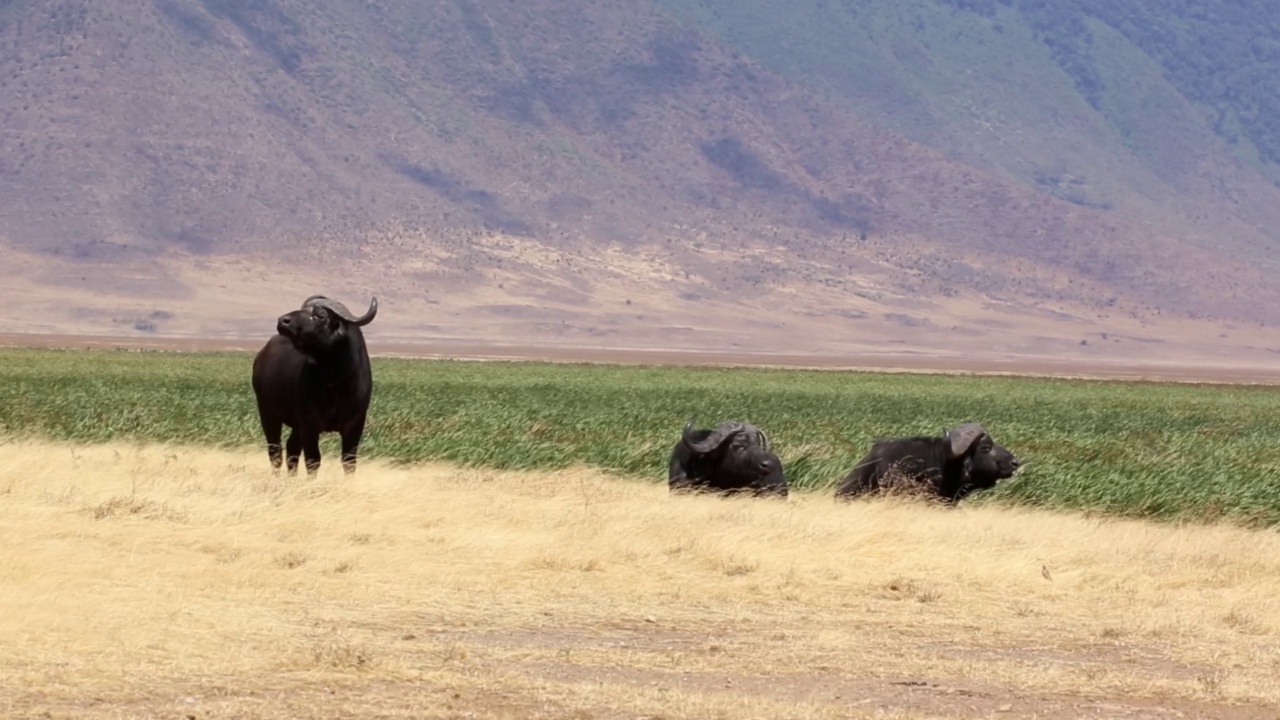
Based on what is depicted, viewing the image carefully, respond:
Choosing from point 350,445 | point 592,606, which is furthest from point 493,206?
point 592,606

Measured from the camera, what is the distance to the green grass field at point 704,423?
2336 cm

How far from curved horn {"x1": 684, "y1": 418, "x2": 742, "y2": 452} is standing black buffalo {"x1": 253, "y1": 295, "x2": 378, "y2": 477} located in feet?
10.8

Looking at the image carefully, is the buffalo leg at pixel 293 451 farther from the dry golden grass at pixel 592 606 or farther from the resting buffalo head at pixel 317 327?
the resting buffalo head at pixel 317 327

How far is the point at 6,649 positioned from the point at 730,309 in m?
145

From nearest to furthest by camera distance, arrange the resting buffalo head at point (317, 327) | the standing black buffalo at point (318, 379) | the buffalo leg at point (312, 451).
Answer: the resting buffalo head at point (317, 327) < the standing black buffalo at point (318, 379) < the buffalo leg at point (312, 451)

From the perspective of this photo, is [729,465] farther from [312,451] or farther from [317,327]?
[317,327]

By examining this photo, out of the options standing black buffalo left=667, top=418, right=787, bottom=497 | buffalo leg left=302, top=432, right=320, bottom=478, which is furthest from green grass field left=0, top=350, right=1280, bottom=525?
standing black buffalo left=667, top=418, right=787, bottom=497

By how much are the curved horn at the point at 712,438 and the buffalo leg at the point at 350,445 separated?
332 centimetres

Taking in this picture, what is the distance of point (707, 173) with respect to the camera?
602 feet

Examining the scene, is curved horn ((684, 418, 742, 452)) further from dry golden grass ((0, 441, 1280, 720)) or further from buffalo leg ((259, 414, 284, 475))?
buffalo leg ((259, 414, 284, 475))

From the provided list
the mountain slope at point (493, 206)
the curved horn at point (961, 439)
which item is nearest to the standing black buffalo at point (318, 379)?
the curved horn at point (961, 439)

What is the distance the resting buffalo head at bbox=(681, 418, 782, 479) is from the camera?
21.0m

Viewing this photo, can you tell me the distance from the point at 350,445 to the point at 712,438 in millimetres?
3683

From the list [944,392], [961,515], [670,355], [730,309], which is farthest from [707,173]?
[961,515]
